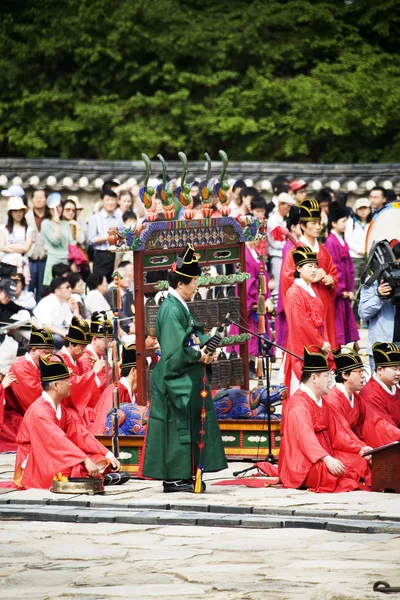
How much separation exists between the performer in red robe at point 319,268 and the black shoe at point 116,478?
2.55m

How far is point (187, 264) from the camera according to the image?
10.0m

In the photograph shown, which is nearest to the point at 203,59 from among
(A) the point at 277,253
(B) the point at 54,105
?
(B) the point at 54,105

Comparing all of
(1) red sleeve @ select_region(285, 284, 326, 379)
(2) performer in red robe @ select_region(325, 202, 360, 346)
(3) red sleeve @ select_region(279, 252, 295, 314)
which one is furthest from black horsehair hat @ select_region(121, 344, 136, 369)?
(2) performer in red robe @ select_region(325, 202, 360, 346)

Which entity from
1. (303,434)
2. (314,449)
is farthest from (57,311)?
(314,449)

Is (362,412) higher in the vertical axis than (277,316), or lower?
lower

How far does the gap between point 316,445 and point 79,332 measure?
2937 mm

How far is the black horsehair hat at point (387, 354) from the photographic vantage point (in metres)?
10.5

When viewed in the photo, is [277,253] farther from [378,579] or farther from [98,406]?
[378,579]

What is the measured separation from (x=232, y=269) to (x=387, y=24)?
35.7ft

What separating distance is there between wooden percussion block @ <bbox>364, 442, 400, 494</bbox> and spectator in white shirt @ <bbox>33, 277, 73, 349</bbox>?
595 centimetres

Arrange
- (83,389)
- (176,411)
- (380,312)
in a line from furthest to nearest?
(380,312) < (83,389) < (176,411)

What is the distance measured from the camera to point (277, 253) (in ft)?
56.3

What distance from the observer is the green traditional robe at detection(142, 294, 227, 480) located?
388 inches

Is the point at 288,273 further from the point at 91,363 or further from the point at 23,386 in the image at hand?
the point at 23,386
